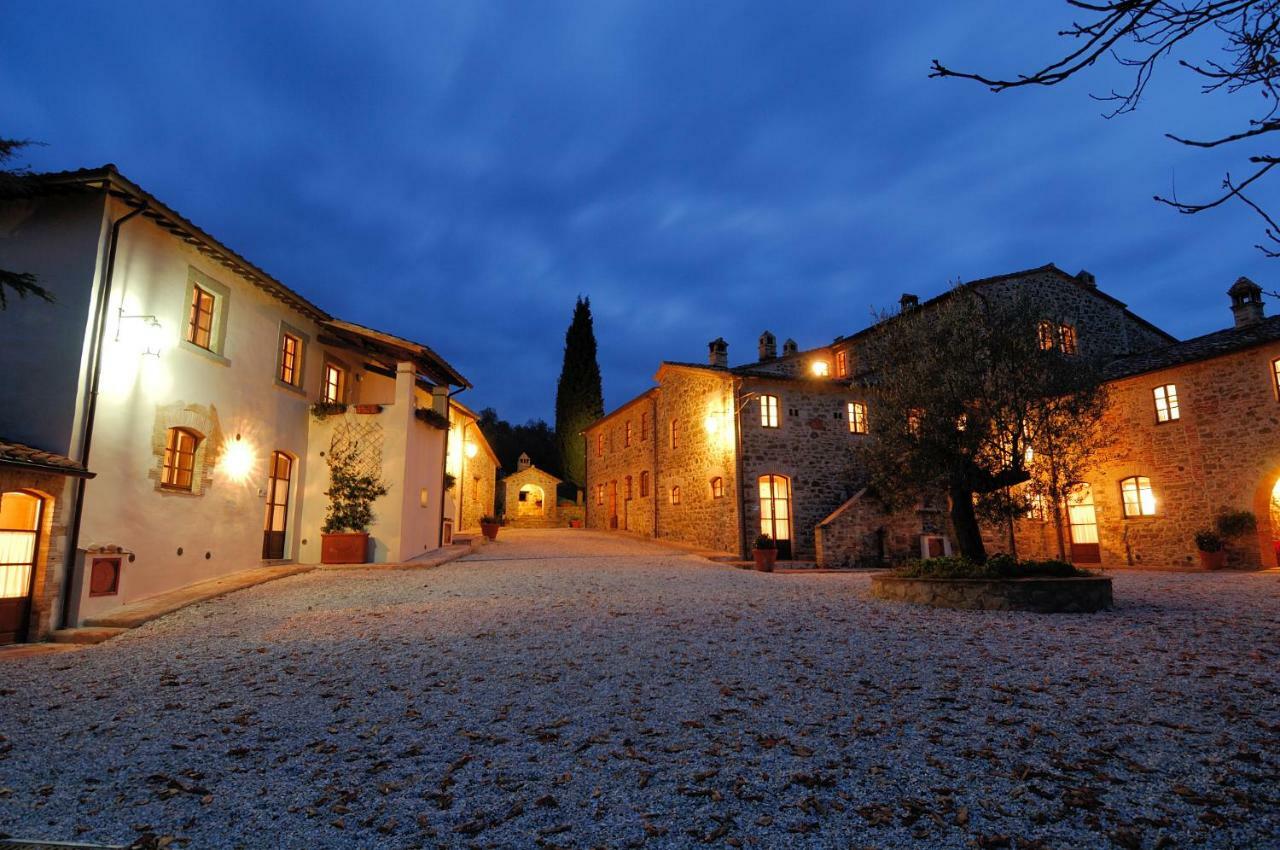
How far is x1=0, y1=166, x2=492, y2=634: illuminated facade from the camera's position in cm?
A: 715

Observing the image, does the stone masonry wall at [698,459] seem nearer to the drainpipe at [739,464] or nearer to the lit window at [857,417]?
the drainpipe at [739,464]

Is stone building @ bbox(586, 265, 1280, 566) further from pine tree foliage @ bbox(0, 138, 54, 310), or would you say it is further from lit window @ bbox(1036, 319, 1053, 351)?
pine tree foliage @ bbox(0, 138, 54, 310)

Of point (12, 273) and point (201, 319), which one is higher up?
point (201, 319)

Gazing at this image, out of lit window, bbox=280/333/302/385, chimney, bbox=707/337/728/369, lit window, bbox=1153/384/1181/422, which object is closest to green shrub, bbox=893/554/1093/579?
lit window, bbox=1153/384/1181/422

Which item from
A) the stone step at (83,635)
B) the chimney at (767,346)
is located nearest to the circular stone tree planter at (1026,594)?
the stone step at (83,635)

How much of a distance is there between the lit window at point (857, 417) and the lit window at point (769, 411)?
251 centimetres

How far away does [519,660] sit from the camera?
5.30m

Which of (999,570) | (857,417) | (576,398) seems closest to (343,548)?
(999,570)

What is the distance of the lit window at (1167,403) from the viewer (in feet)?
48.9

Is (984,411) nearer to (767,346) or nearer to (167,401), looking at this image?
(167,401)

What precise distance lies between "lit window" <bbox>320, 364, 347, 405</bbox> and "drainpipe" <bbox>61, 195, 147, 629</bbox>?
5.41 meters

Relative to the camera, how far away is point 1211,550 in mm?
13734

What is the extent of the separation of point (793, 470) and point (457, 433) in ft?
38.1

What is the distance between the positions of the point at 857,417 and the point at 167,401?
16.6 meters
